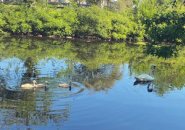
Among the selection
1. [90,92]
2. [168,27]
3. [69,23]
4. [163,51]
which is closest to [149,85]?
[90,92]

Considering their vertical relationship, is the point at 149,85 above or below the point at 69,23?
below

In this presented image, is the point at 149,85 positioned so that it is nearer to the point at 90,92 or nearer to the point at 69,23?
the point at 90,92

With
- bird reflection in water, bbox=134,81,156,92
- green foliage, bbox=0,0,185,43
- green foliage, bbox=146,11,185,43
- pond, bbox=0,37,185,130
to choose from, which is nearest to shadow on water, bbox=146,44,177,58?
pond, bbox=0,37,185,130

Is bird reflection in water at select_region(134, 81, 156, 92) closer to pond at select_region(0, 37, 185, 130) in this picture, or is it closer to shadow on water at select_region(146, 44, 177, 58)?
pond at select_region(0, 37, 185, 130)

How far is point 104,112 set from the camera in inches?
1119

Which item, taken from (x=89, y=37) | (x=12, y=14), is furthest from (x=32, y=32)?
(x=89, y=37)

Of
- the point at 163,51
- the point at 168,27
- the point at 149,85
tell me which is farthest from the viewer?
the point at 149,85

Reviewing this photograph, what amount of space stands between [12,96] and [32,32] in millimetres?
45231

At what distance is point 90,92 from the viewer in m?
32.9

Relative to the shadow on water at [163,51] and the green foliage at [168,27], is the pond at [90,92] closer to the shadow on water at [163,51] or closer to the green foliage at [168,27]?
the shadow on water at [163,51]

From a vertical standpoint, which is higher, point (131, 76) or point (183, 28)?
point (183, 28)

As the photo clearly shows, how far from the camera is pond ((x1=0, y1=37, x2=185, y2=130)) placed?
2577 centimetres

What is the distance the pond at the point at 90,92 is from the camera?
1014 inches

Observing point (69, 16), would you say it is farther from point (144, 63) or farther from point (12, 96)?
point (12, 96)
